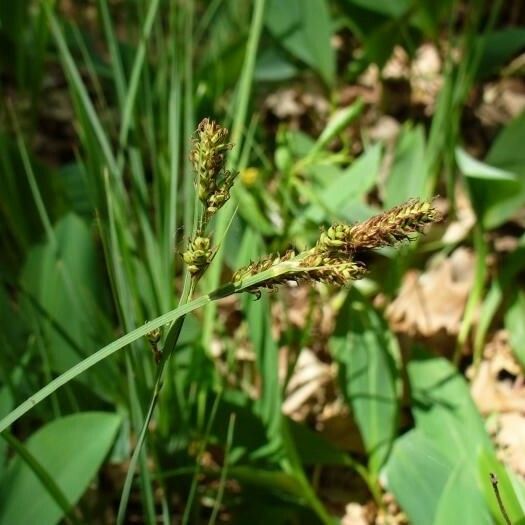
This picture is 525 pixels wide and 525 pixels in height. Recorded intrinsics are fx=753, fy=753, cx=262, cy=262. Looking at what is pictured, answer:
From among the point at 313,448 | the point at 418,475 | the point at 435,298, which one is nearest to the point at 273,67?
the point at 435,298

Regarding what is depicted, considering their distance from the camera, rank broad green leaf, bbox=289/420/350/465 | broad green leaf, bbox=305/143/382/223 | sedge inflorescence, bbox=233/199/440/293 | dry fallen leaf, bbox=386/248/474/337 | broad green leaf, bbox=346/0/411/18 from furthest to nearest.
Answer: broad green leaf, bbox=346/0/411/18, dry fallen leaf, bbox=386/248/474/337, broad green leaf, bbox=305/143/382/223, broad green leaf, bbox=289/420/350/465, sedge inflorescence, bbox=233/199/440/293

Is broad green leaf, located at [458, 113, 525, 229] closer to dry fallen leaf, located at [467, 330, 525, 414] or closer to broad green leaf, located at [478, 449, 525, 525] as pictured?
dry fallen leaf, located at [467, 330, 525, 414]

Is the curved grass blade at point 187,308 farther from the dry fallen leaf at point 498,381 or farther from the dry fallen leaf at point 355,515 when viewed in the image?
the dry fallen leaf at point 498,381

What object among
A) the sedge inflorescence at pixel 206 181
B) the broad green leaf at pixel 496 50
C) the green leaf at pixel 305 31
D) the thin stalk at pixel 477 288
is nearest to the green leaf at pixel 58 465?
the sedge inflorescence at pixel 206 181

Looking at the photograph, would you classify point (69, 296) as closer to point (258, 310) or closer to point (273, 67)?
point (258, 310)

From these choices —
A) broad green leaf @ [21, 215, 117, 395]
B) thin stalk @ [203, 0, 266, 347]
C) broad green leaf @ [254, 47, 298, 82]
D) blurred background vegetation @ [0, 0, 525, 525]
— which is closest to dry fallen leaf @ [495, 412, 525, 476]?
blurred background vegetation @ [0, 0, 525, 525]

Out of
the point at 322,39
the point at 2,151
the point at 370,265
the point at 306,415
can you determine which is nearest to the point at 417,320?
the point at 370,265
